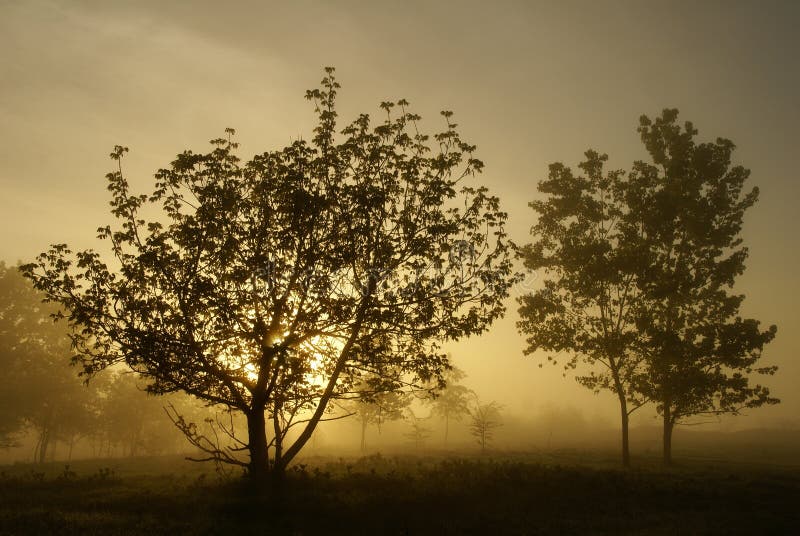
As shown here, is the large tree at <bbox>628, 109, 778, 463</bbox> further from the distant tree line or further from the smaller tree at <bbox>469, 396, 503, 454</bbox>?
the distant tree line

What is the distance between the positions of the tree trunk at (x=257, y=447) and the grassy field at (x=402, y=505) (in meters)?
0.74

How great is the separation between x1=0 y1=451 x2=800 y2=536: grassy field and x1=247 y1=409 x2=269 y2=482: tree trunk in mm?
738

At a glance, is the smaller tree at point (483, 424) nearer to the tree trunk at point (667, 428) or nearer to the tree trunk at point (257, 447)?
the tree trunk at point (667, 428)

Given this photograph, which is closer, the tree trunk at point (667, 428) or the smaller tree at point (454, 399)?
the tree trunk at point (667, 428)

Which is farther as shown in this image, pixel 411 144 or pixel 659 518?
pixel 411 144

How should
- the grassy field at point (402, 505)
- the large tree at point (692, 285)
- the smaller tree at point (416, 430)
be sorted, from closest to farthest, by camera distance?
the grassy field at point (402, 505)
the large tree at point (692, 285)
the smaller tree at point (416, 430)

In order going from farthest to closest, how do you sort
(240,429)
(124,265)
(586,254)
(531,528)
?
(240,429) < (586,254) < (124,265) < (531,528)

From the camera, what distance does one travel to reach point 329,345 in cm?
1908

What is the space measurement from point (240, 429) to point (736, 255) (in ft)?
241

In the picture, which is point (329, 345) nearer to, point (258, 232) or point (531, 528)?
point (258, 232)

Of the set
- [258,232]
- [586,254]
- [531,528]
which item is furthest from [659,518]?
[586,254]

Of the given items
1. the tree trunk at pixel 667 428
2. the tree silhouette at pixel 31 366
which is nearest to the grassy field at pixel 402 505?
the tree trunk at pixel 667 428

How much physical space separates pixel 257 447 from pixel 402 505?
18.1 ft

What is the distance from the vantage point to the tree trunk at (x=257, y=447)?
17.8 m
